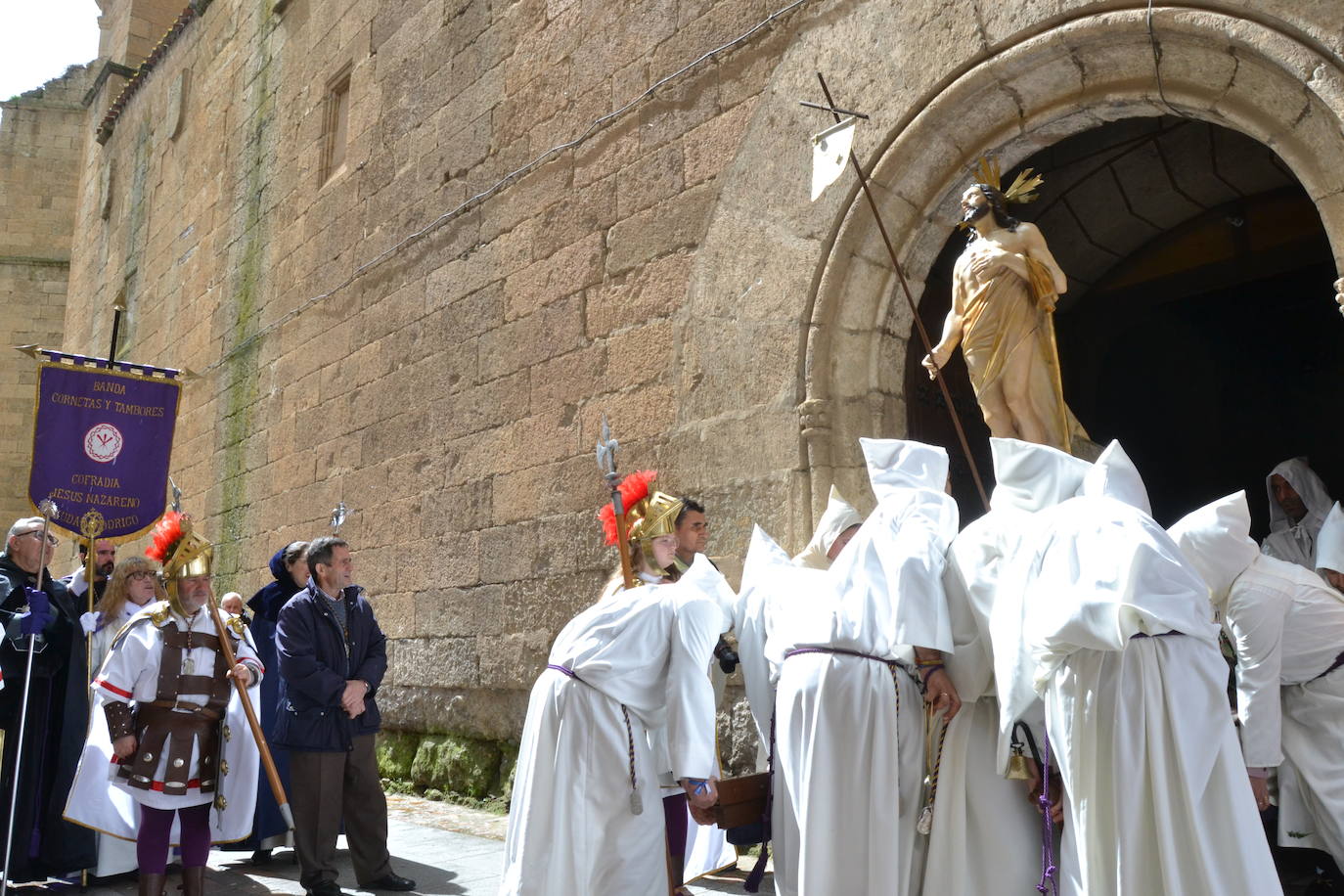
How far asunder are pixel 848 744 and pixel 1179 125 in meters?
3.96

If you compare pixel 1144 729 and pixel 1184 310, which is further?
pixel 1184 310

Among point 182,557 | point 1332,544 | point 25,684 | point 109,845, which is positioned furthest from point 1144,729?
point 109,845

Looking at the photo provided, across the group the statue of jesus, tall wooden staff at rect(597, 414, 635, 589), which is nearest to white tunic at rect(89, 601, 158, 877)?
tall wooden staff at rect(597, 414, 635, 589)

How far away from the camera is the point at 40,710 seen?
5387 mm

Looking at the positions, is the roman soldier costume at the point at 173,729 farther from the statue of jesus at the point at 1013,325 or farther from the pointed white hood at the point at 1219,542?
the pointed white hood at the point at 1219,542

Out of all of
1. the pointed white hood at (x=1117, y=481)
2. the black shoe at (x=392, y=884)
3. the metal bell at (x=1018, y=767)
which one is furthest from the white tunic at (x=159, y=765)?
the pointed white hood at (x=1117, y=481)

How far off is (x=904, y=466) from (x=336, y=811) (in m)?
2.78

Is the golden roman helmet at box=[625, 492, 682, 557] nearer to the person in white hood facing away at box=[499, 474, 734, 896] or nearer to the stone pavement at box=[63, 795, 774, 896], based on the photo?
the person in white hood facing away at box=[499, 474, 734, 896]

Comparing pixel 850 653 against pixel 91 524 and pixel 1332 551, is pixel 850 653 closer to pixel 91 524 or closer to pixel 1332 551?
pixel 1332 551

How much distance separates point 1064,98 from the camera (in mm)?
4629

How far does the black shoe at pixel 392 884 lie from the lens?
4770 mm

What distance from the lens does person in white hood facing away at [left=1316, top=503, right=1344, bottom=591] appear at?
4.03 m

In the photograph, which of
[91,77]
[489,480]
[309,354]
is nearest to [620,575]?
[489,480]

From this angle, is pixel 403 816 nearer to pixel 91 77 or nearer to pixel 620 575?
pixel 620 575
